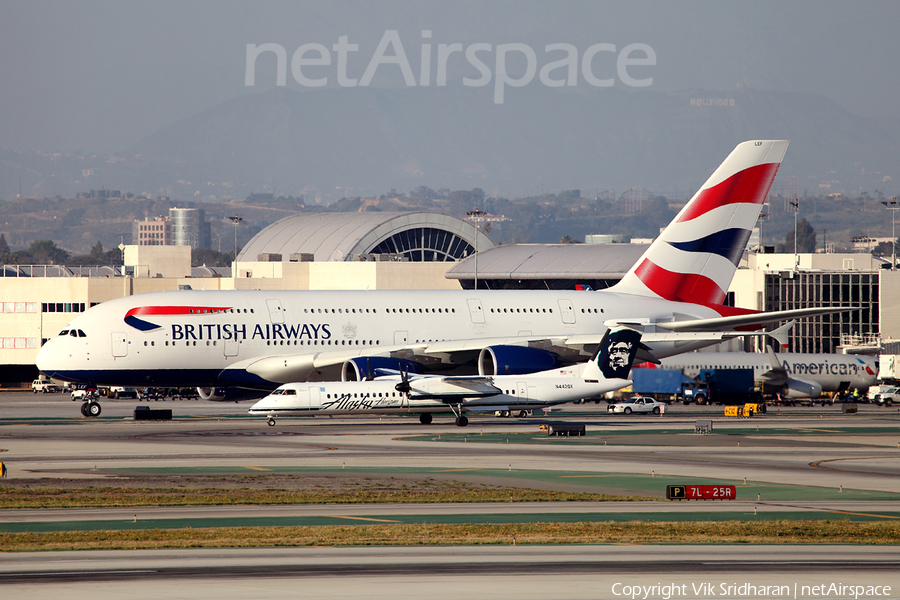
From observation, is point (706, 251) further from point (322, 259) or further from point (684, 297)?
point (322, 259)

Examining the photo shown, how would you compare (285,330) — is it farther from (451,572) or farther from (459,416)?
(451,572)

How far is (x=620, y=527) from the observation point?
26594 millimetres

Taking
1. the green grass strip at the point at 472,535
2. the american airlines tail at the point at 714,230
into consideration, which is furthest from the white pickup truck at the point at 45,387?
the green grass strip at the point at 472,535

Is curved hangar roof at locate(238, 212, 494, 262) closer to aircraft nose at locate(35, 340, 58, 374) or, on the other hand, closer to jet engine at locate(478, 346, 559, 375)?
jet engine at locate(478, 346, 559, 375)

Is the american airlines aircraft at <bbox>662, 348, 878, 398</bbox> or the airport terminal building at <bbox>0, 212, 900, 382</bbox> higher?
the airport terminal building at <bbox>0, 212, 900, 382</bbox>

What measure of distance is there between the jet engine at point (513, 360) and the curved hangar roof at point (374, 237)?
252 feet

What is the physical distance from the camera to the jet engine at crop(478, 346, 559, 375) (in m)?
65.9

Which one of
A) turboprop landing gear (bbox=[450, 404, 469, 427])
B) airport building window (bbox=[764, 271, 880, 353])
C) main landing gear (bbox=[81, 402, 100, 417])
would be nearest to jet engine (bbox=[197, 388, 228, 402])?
main landing gear (bbox=[81, 402, 100, 417])

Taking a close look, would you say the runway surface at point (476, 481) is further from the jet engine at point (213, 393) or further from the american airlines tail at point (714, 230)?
the american airlines tail at point (714, 230)

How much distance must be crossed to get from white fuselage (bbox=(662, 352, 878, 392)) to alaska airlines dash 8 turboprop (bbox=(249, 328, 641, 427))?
120 feet

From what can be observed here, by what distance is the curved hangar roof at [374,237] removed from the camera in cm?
14500

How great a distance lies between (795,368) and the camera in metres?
99.9

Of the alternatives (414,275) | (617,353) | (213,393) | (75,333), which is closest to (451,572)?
(617,353)

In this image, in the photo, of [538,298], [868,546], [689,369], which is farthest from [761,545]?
[689,369]
